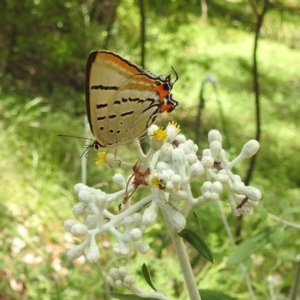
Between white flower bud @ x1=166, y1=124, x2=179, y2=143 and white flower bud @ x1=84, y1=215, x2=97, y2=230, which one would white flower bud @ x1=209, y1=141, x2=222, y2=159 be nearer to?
white flower bud @ x1=166, y1=124, x2=179, y2=143

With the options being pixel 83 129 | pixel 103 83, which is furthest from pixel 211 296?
pixel 83 129

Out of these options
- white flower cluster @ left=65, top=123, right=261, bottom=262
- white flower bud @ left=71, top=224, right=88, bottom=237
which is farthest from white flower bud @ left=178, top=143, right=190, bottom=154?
white flower bud @ left=71, top=224, right=88, bottom=237

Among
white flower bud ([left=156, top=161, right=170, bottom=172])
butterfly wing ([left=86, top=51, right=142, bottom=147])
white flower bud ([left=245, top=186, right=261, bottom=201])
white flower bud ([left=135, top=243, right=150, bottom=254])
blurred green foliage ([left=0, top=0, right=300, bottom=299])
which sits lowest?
blurred green foliage ([left=0, top=0, right=300, bottom=299])

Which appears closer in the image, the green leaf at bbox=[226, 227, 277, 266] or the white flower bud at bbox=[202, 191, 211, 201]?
the white flower bud at bbox=[202, 191, 211, 201]

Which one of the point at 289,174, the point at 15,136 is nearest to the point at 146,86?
the point at 15,136

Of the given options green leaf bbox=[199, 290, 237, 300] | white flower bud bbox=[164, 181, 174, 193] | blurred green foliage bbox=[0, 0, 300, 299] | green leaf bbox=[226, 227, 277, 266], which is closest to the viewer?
white flower bud bbox=[164, 181, 174, 193]

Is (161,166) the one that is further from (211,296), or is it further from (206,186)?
(211,296)
